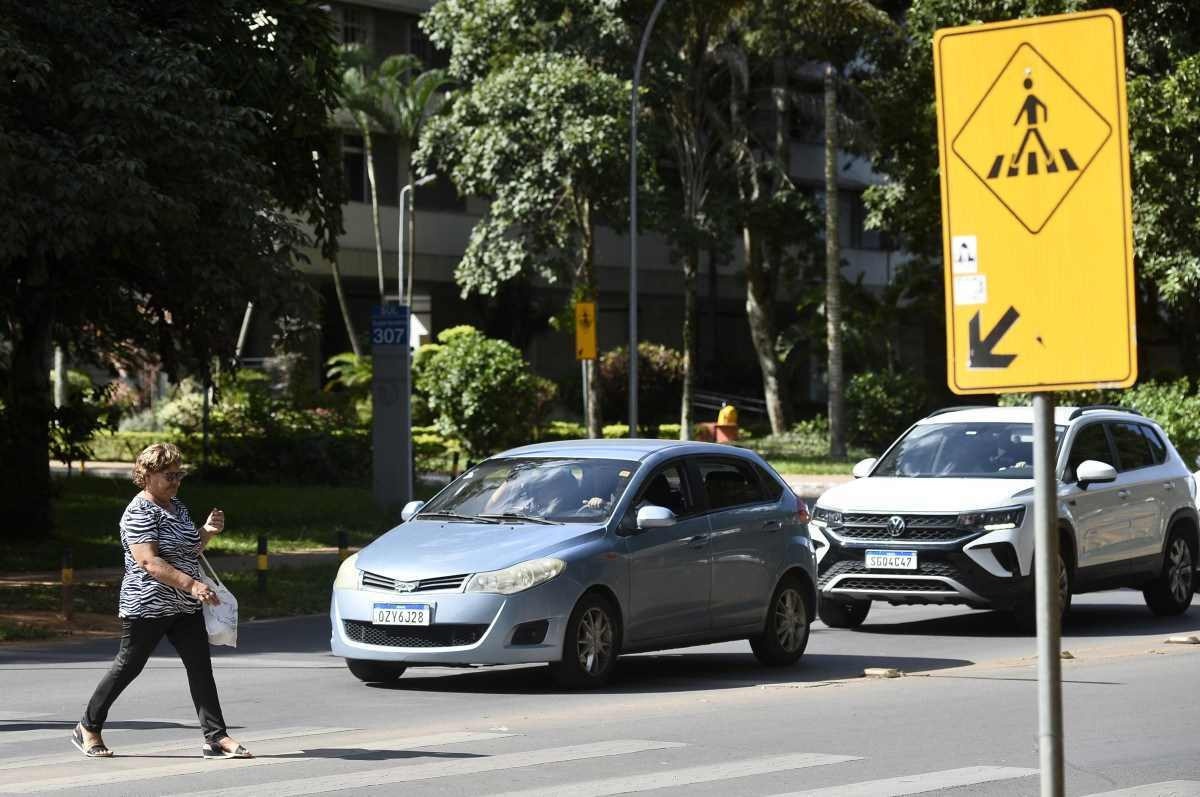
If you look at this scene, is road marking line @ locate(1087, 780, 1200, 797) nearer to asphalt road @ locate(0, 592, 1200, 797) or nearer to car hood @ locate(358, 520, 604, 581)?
asphalt road @ locate(0, 592, 1200, 797)

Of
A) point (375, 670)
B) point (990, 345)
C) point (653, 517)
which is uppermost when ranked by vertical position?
point (990, 345)

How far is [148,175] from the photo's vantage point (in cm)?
2002

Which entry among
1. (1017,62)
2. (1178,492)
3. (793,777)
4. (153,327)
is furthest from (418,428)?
(1017,62)

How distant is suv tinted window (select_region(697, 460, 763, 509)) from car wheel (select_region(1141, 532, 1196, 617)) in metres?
4.93

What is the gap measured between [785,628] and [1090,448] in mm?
4193

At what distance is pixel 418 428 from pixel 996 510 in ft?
104

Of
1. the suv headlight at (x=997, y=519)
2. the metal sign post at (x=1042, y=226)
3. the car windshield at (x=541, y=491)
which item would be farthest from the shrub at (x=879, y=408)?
the metal sign post at (x=1042, y=226)

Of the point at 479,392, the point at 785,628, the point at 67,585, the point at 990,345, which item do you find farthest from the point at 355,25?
the point at 990,345

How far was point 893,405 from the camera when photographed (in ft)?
155

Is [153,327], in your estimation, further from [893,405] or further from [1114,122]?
[893,405]

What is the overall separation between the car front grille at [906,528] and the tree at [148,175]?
7770mm

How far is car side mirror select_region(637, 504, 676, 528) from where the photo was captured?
42.2 feet

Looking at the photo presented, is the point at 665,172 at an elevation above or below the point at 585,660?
above

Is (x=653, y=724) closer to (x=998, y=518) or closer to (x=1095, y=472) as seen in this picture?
(x=998, y=518)
